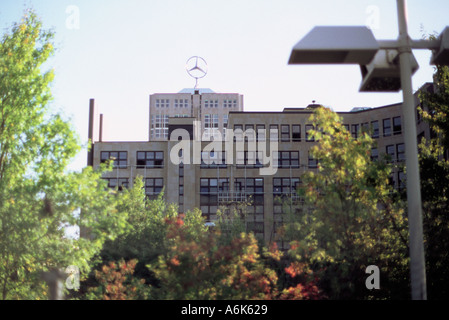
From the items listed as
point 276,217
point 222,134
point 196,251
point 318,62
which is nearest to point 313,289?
point 196,251

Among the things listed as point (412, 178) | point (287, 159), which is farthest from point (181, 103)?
point (412, 178)

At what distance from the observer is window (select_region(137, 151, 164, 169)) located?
→ 244 ft

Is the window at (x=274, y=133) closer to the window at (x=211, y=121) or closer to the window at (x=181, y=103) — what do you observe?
the window at (x=181, y=103)

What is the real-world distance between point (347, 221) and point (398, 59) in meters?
8.06

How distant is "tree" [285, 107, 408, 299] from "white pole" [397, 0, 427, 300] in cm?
721

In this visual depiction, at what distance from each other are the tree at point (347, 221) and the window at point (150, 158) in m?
58.5

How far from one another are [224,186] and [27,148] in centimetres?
5809

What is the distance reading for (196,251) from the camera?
510 inches

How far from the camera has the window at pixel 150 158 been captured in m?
74.5

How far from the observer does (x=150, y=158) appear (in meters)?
74.8

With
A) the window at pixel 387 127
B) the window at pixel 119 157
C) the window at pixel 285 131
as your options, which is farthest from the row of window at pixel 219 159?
the window at pixel 387 127
